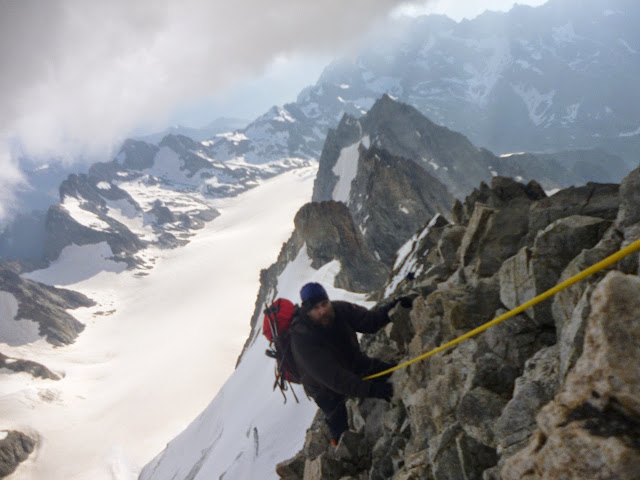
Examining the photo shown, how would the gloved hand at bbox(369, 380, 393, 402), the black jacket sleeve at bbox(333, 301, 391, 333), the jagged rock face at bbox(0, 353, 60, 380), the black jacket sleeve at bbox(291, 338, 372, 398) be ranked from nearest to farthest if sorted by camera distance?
the black jacket sleeve at bbox(291, 338, 372, 398) → the gloved hand at bbox(369, 380, 393, 402) → the black jacket sleeve at bbox(333, 301, 391, 333) → the jagged rock face at bbox(0, 353, 60, 380)

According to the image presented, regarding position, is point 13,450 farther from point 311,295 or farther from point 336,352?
point 311,295

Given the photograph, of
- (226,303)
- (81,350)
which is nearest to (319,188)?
(226,303)

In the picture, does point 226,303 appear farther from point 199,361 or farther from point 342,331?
point 342,331

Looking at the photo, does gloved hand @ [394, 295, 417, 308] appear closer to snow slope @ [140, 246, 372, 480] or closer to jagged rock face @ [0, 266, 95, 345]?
snow slope @ [140, 246, 372, 480]

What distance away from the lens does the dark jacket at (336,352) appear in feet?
16.9

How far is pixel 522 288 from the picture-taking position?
4738 mm

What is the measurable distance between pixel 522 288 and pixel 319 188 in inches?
4504

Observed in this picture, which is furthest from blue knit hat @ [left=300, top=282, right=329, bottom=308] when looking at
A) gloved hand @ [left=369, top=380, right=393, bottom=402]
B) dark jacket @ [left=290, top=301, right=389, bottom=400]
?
gloved hand @ [left=369, top=380, right=393, bottom=402]

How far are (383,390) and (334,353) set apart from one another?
1131 mm

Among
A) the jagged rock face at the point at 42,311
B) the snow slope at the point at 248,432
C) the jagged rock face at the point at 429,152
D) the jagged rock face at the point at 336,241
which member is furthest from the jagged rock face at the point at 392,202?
the jagged rock face at the point at 42,311

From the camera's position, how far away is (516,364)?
431 centimetres

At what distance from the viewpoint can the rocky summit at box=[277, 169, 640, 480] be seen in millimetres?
2316

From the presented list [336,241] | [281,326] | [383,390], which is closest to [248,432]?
[383,390]

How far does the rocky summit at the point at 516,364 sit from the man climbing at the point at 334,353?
0.42 metres
